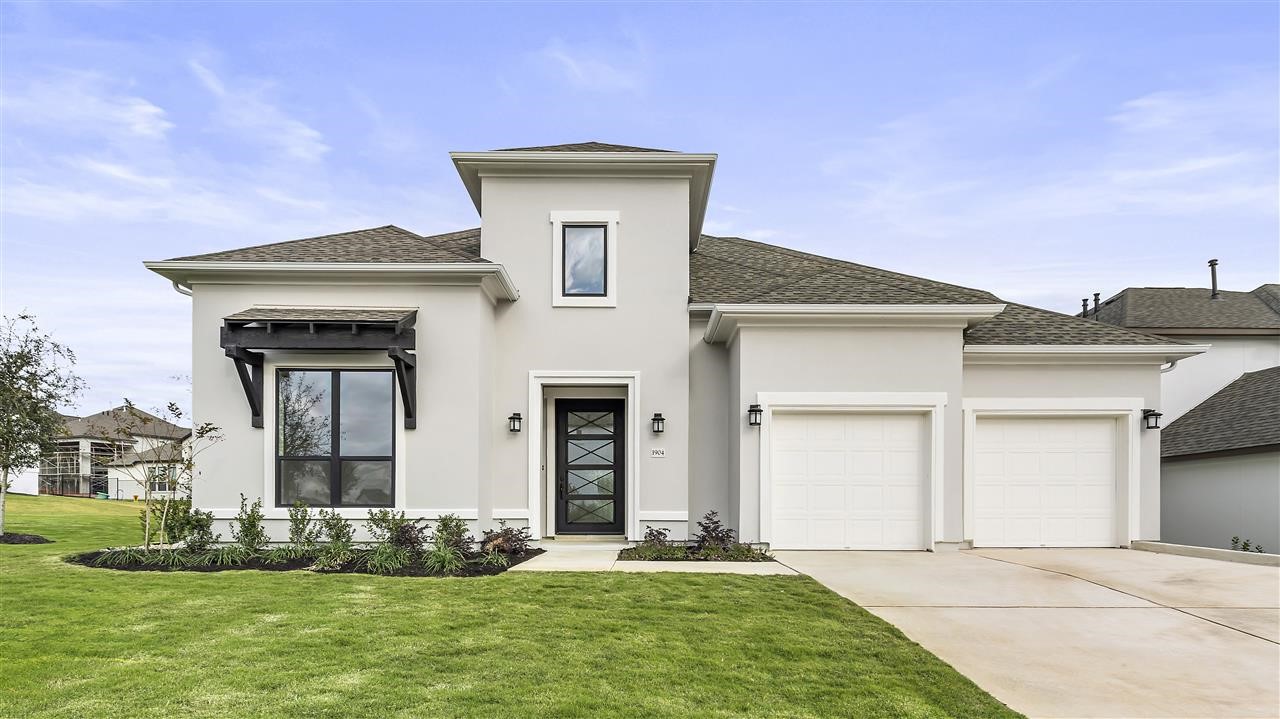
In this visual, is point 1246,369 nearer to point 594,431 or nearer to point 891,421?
point 891,421

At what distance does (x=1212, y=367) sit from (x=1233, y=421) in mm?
4681

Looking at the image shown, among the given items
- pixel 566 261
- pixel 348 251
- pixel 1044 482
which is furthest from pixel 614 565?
pixel 1044 482

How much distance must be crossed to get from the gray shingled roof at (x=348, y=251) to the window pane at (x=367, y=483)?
9.92 ft

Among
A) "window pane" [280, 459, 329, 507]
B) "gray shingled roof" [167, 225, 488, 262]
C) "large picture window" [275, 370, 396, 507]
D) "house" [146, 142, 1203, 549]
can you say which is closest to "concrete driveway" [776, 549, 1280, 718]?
"house" [146, 142, 1203, 549]

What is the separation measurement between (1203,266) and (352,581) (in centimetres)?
2381

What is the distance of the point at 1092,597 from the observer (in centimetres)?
754

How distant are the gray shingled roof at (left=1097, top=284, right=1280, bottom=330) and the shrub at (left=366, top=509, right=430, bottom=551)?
18.5m

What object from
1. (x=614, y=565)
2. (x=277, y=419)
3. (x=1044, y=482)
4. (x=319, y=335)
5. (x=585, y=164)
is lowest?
(x=614, y=565)

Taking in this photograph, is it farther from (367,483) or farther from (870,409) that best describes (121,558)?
(870,409)

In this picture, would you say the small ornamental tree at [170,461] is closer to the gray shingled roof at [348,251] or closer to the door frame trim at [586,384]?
the gray shingled roof at [348,251]

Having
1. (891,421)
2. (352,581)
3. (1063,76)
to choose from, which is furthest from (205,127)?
(1063,76)

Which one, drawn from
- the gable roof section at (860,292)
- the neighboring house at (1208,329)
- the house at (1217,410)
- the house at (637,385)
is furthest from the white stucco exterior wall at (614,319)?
the neighboring house at (1208,329)

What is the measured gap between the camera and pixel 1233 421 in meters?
14.3

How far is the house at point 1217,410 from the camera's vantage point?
12820mm
